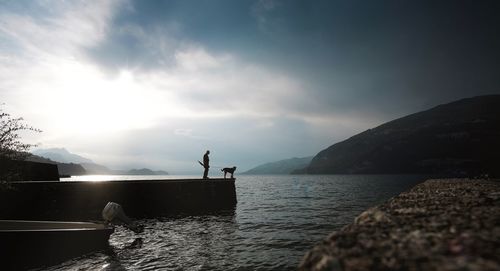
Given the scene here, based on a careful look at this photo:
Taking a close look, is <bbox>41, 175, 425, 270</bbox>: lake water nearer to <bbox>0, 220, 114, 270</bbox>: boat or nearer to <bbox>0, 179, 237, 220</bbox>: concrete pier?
<bbox>0, 220, 114, 270</bbox>: boat

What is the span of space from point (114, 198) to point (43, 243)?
12.3 meters

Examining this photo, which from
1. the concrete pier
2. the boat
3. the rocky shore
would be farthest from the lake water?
Answer: the rocky shore

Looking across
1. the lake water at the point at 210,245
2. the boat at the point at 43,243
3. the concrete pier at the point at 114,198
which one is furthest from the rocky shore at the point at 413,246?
the concrete pier at the point at 114,198

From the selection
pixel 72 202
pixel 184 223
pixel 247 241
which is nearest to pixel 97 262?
pixel 247 241

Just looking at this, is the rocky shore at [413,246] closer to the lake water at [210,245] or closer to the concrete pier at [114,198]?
the lake water at [210,245]

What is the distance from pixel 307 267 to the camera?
121 inches

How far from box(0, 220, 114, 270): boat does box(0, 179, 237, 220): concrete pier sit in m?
6.95

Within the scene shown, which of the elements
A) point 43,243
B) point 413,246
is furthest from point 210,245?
point 413,246

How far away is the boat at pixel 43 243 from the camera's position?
1295cm

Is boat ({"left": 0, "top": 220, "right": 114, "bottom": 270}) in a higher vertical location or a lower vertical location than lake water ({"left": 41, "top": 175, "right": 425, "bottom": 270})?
higher

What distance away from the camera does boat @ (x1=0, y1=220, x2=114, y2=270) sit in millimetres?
12953

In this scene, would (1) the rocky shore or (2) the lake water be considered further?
(2) the lake water

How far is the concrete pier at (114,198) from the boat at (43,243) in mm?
6951

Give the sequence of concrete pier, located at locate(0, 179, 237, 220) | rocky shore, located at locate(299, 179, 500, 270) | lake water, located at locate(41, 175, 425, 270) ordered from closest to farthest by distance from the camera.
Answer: rocky shore, located at locate(299, 179, 500, 270) < lake water, located at locate(41, 175, 425, 270) < concrete pier, located at locate(0, 179, 237, 220)
